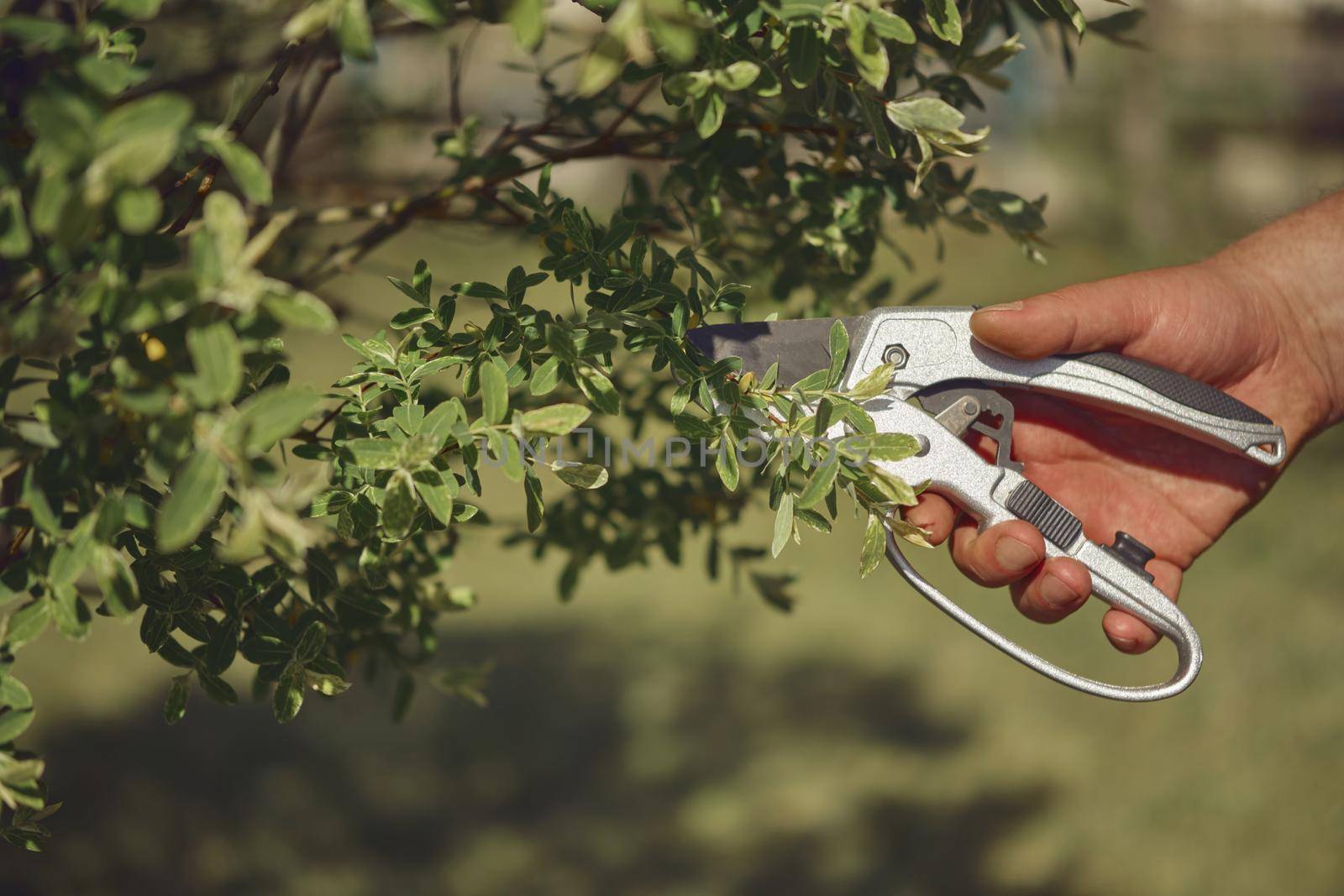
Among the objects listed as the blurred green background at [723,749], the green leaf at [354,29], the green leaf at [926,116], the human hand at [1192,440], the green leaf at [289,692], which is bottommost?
the blurred green background at [723,749]

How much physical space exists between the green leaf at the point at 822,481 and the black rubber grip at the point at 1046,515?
23.7 inches

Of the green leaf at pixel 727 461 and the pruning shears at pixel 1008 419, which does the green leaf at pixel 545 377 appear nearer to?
the green leaf at pixel 727 461

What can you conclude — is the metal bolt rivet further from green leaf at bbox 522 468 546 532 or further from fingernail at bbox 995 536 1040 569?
green leaf at bbox 522 468 546 532

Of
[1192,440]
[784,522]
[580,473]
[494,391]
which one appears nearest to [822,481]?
[784,522]

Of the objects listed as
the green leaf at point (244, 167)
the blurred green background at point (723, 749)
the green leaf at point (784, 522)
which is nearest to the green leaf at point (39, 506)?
the green leaf at point (244, 167)

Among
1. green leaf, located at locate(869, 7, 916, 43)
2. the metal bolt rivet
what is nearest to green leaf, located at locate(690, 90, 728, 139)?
green leaf, located at locate(869, 7, 916, 43)

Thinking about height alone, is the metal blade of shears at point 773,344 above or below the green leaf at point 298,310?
below

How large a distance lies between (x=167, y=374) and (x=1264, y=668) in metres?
4.82

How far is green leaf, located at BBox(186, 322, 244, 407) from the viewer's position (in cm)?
94

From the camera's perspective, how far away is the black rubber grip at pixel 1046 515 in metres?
1.83

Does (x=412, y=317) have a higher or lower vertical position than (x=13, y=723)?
higher

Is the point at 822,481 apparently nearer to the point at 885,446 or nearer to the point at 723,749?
the point at 885,446

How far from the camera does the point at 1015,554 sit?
72.4 inches

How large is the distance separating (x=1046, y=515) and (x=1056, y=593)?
15cm
